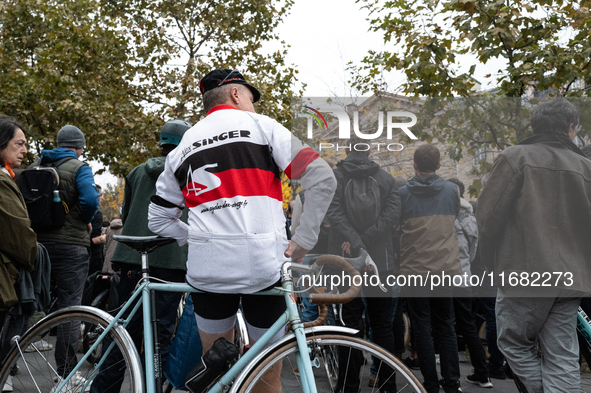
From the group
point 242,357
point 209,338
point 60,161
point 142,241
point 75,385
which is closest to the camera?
point 242,357

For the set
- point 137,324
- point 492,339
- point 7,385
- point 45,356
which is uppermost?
point 137,324

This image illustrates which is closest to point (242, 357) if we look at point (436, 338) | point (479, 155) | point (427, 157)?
point (427, 157)

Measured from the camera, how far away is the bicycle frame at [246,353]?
217 centimetres

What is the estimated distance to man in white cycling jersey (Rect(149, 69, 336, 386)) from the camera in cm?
232

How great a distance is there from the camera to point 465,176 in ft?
11.8

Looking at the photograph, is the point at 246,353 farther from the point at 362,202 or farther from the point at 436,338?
the point at 436,338

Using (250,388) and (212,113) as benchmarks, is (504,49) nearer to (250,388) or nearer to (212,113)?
(212,113)

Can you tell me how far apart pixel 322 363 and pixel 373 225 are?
5.76 ft

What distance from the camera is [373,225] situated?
3.88 meters

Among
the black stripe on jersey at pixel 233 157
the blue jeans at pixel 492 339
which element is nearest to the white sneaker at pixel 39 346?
the black stripe on jersey at pixel 233 157

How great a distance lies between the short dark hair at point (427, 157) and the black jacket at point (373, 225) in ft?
1.04

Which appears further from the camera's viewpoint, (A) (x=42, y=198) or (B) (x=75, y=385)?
(A) (x=42, y=198)

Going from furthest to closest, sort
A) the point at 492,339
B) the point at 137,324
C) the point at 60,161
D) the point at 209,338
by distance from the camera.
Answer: the point at 492,339 → the point at 60,161 → the point at 137,324 → the point at 209,338

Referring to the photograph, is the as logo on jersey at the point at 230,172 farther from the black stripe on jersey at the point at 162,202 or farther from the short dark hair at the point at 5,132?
the short dark hair at the point at 5,132
